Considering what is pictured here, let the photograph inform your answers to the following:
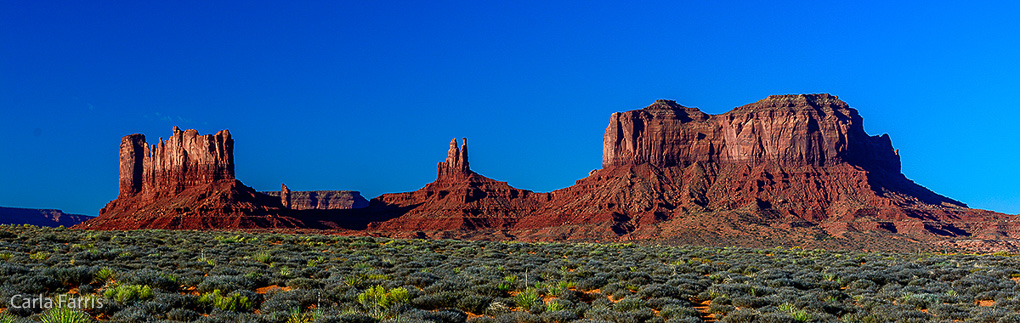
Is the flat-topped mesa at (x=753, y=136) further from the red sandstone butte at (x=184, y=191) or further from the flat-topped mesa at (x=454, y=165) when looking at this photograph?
the red sandstone butte at (x=184, y=191)

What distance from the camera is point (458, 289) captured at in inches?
718

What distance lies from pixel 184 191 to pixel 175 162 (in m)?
11.6

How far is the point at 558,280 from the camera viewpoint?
21.2 metres

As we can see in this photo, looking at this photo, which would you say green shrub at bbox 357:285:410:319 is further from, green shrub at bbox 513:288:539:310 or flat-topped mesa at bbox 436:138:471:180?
flat-topped mesa at bbox 436:138:471:180

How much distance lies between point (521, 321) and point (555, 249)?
23.1 m

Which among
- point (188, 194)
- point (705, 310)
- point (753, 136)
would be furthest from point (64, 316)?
point (753, 136)

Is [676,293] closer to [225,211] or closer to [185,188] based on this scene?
[225,211]

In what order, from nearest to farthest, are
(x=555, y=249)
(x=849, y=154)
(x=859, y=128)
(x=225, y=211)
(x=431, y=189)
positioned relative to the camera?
(x=555, y=249) < (x=225, y=211) < (x=849, y=154) < (x=859, y=128) < (x=431, y=189)

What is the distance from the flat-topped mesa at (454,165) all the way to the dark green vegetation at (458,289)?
135255 mm

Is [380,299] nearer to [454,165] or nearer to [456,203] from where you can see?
[456,203]

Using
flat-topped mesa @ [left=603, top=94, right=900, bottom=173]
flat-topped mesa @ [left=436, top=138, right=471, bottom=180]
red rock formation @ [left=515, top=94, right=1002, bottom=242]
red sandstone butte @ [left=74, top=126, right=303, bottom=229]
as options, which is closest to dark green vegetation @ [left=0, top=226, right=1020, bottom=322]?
red rock formation @ [left=515, top=94, right=1002, bottom=242]

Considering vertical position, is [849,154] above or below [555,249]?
above

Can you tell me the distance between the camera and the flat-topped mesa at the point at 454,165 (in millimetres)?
164125

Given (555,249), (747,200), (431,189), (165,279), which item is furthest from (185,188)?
(165,279)
